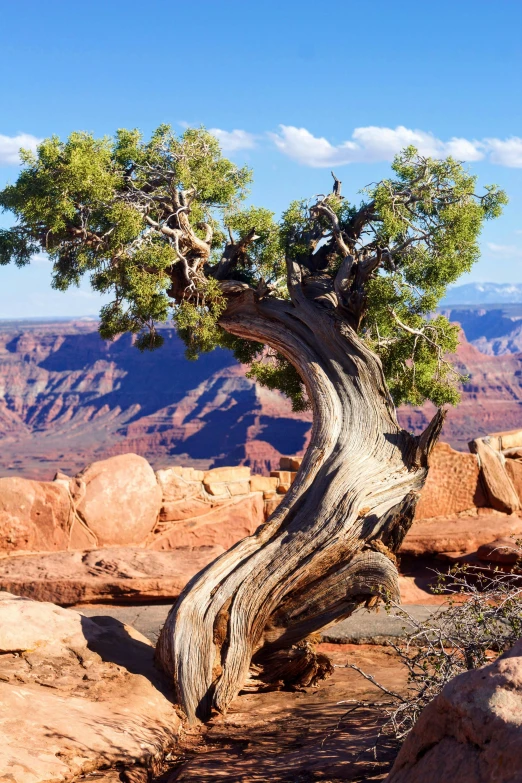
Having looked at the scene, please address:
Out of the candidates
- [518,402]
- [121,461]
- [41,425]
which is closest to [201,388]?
[41,425]

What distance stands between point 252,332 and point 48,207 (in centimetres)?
347

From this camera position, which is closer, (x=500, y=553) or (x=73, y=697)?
(x=73, y=697)

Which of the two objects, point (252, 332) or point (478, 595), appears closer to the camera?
point (478, 595)

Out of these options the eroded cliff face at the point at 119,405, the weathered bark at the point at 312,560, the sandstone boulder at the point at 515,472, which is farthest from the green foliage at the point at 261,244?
the eroded cliff face at the point at 119,405

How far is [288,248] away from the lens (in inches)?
473

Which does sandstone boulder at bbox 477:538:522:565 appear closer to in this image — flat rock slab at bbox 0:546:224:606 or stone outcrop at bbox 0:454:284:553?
stone outcrop at bbox 0:454:284:553

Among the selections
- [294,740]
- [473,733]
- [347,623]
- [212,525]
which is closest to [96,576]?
[212,525]

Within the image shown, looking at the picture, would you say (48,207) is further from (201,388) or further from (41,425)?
(41,425)

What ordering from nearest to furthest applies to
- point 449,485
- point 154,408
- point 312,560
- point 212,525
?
point 312,560, point 212,525, point 449,485, point 154,408

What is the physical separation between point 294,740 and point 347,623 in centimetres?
534

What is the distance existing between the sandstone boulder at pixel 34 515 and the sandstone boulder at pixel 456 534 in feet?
21.7

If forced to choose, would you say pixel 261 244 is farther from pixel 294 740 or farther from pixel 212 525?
pixel 294 740

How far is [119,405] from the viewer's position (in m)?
160

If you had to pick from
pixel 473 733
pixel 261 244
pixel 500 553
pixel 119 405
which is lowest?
pixel 500 553
